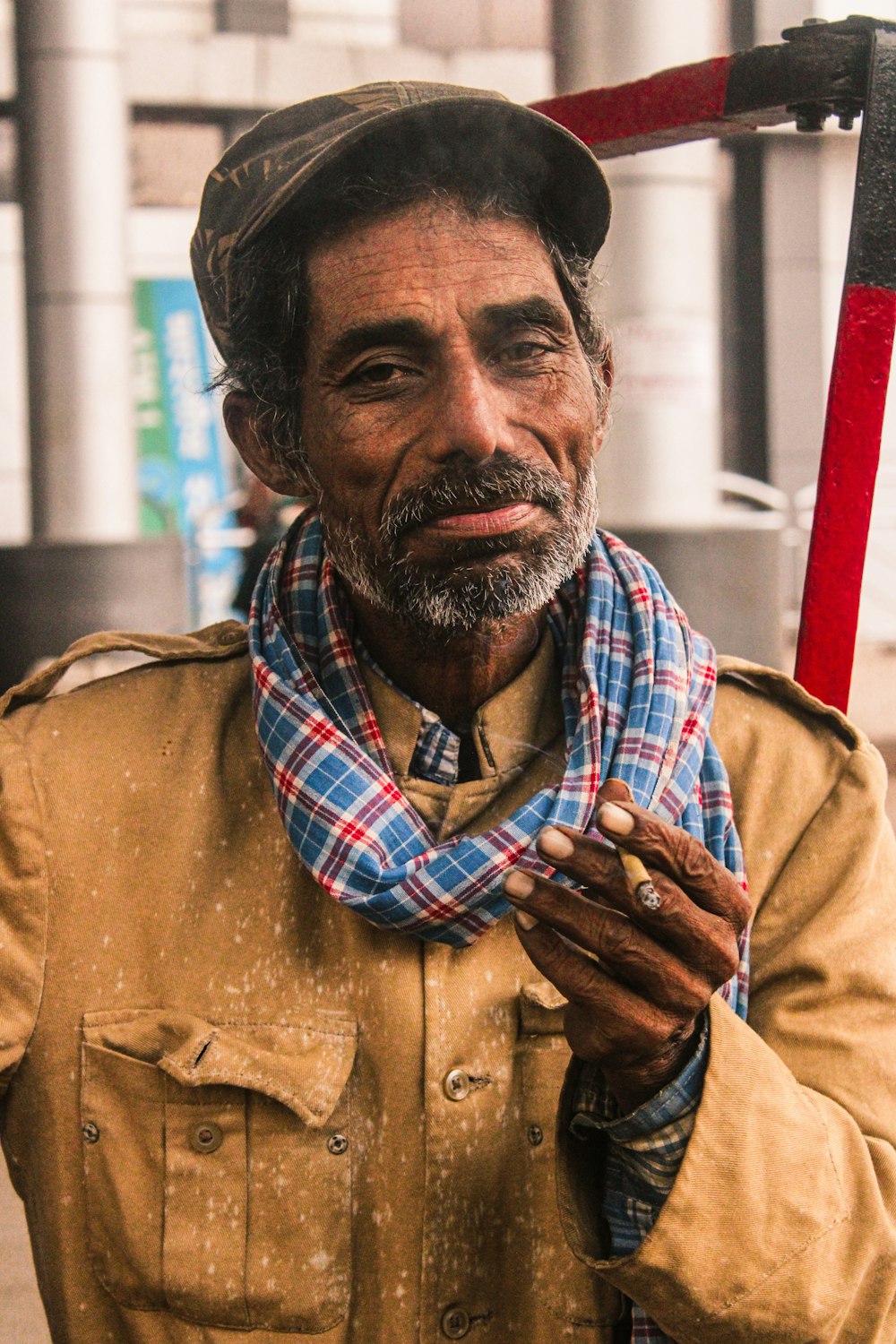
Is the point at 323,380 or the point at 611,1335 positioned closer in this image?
the point at 611,1335

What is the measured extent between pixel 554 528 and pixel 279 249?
494 millimetres

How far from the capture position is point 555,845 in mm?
1291

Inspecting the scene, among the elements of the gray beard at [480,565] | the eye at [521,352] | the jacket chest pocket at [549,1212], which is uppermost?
the eye at [521,352]

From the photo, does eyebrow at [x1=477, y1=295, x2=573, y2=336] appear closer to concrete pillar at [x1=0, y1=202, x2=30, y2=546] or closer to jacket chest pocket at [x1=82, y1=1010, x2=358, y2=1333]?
jacket chest pocket at [x1=82, y1=1010, x2=358, y2=1333]

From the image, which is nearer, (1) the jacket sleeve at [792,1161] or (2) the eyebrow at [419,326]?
(1) the jacket sleeve at [792,1161]

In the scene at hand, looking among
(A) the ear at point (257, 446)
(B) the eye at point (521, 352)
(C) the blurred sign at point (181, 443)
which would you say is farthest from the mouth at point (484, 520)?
Answer: (C) the blurred sign at point (181, 443)

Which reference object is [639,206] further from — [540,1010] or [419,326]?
[540,1010]

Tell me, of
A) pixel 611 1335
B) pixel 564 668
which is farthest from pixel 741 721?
pixel 611 1335

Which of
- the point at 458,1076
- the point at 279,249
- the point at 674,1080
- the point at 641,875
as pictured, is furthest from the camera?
the point at 279,249

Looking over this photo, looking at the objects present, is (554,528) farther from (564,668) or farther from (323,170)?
(323,170)

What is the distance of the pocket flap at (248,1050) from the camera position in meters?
1.70

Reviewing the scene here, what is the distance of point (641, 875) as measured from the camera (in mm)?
1307

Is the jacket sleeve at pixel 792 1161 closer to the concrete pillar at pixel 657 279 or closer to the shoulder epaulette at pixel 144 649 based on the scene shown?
the shoulder epaulette at pixel 144 649

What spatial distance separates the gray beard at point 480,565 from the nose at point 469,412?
30 mm
